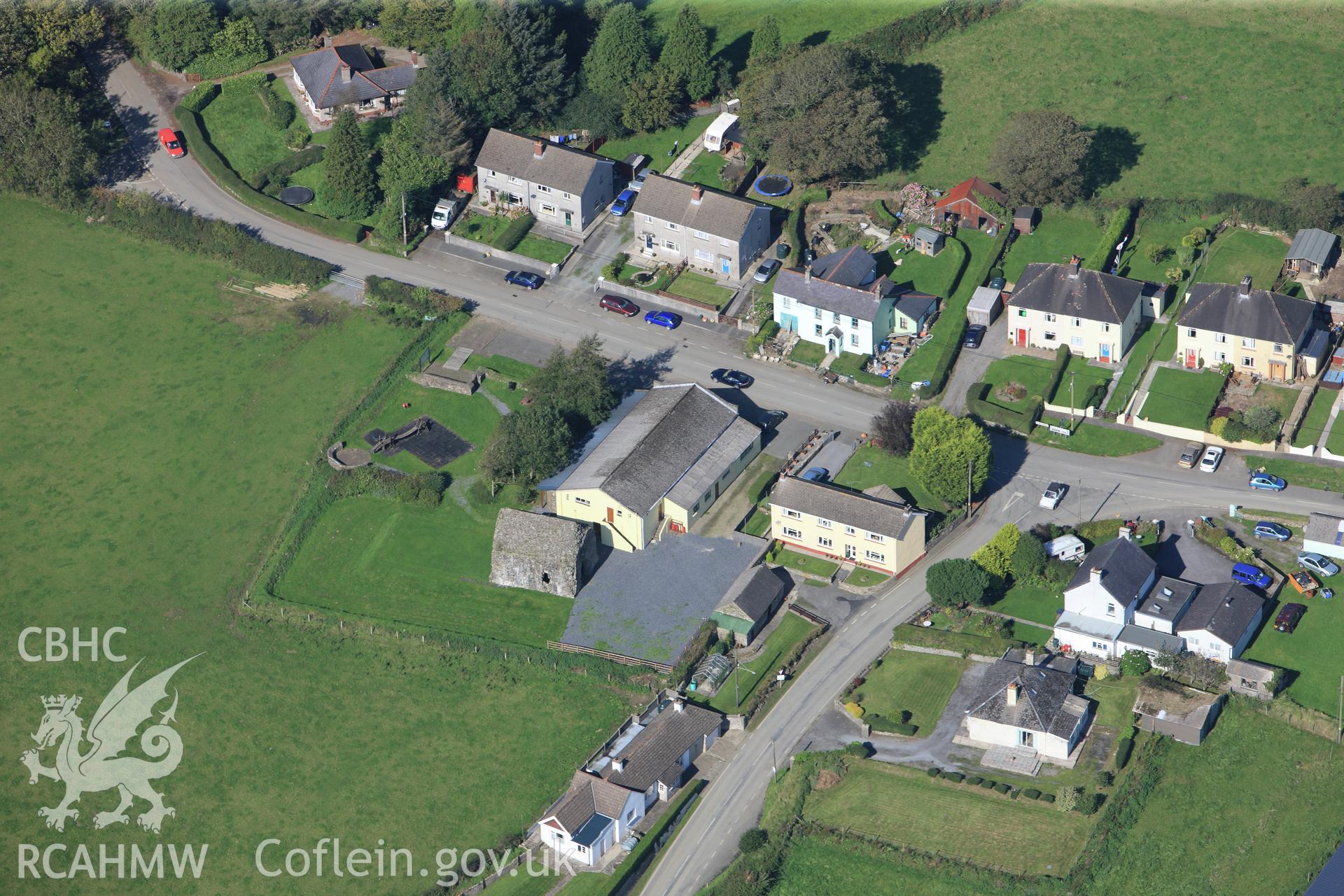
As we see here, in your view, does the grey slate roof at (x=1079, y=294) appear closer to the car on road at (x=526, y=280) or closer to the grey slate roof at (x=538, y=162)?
the car on road at (x=526, y=280)

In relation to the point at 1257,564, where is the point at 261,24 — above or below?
above

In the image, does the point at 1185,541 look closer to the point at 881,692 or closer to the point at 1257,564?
the point at 1257,564

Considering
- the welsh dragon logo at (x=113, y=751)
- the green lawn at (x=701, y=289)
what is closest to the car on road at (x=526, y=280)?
the green lawn at (x=701, y=289)

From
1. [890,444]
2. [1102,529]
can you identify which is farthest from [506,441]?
[1102,529]

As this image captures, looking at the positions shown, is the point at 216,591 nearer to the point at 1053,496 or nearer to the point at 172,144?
the point at 172,144

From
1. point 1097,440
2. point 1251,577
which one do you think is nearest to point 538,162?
point 1097,440

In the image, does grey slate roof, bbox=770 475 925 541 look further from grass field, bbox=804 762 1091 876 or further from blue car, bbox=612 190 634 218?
blue car, bbox=612 190 634 218
